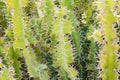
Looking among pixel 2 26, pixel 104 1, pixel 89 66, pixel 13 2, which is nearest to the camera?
pixel 104 1

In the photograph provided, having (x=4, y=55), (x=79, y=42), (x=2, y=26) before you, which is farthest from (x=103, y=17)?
(x=2, y=26)

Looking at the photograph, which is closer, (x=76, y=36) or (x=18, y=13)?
(x=18, y=13)

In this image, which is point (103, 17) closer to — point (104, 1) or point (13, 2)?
point (104, 1)

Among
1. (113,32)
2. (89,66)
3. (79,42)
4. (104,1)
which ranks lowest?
(89,66)

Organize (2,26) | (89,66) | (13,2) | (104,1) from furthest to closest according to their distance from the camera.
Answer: (2,26) → (89,66) → (13,2) → (104,1)

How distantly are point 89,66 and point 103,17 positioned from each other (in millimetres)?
474

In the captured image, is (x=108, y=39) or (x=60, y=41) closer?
(x=108, y=39)

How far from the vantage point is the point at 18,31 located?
1224 mm

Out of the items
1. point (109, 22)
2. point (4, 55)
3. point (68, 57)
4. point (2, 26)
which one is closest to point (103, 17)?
point (109, 22)

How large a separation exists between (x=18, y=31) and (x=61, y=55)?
Result: 0.18m

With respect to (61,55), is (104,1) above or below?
above

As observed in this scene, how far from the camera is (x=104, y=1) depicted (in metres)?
1.01

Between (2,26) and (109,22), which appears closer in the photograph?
(109,22)

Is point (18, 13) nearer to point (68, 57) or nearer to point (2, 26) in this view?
point (68, 57)
